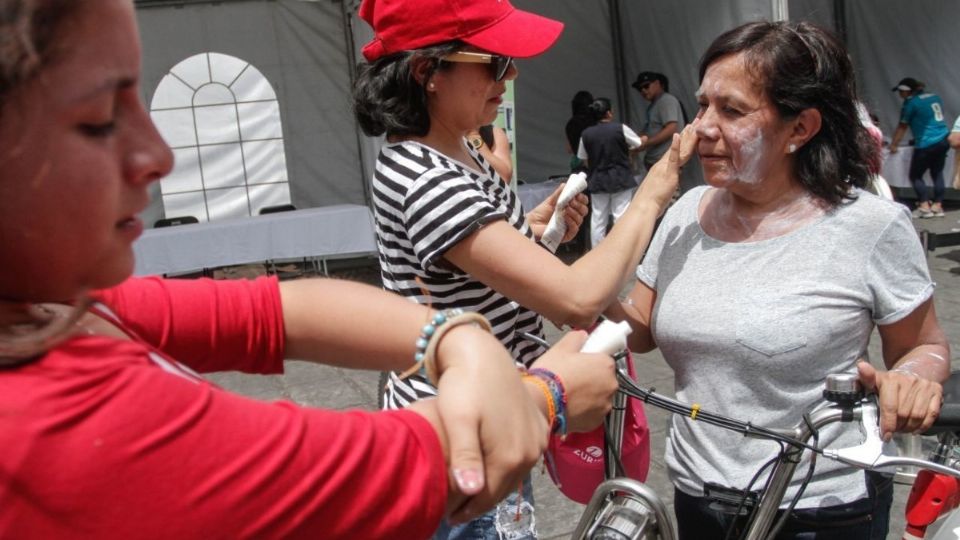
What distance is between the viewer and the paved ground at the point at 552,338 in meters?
3.80

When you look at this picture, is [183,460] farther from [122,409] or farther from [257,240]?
[257,240]

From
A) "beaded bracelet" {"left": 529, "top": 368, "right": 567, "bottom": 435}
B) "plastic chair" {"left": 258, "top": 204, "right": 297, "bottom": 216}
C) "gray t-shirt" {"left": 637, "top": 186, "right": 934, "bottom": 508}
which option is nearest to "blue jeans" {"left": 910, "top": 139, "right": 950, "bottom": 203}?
"plastic chair" {"left": 258, "top": 204, "right": 297, "bottom": 216}

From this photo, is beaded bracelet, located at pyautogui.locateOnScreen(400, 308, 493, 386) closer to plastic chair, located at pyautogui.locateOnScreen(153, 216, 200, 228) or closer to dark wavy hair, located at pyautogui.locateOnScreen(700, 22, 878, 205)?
dark wavy hair, located at pyautogui.locateOnScreen(700, 22, 878, 205)

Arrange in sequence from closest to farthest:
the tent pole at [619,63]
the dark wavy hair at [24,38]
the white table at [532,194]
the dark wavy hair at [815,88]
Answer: the dark wavy hair at [24,38], the dark wavy hair at [815,88], the white table at [532,194], the tent pole at [619,63]

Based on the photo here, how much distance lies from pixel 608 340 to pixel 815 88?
1.14 meters

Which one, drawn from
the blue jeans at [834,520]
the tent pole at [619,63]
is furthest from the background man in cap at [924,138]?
the blue jeans at [834,520]

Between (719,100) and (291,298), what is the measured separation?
1.32 meters

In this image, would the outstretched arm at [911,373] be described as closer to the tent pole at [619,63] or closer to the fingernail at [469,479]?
the fingernail at [469,479]

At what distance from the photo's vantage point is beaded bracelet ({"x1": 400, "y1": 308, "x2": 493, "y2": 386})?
946mm

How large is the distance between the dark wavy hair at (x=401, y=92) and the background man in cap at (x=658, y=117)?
8701mm

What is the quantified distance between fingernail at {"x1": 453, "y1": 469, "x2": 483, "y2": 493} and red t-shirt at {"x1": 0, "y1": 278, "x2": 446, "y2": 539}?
0.06 feet

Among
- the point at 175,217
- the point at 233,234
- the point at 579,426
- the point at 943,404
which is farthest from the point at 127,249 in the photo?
the point at 175,217

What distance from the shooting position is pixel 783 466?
160 centimetres

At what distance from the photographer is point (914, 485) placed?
69.7 inches
